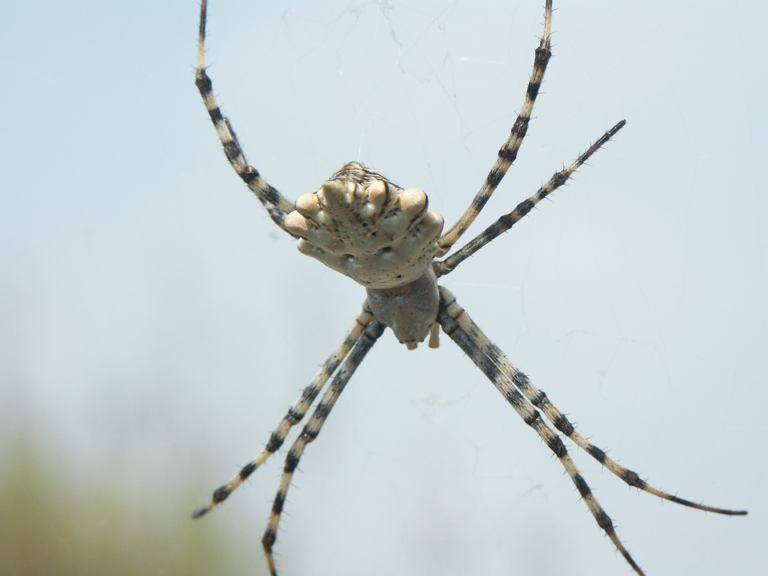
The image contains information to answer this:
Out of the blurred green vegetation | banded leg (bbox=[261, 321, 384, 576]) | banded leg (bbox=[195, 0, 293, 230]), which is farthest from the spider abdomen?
the blurred green vegetation

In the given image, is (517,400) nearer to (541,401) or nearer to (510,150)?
(541,401)

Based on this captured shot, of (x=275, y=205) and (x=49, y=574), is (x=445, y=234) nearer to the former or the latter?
(x=275, y=205)

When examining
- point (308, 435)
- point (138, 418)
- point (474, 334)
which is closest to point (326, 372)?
point (308, 435)

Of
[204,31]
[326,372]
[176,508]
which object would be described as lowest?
[326,372]

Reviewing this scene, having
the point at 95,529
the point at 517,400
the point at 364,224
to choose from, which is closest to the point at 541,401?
the point at 517,400

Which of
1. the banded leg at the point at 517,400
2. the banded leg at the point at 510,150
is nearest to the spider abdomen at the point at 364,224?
the banded leg at the point at 510,150

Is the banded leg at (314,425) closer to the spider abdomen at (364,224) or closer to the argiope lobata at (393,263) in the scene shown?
the argiope lobata at (393,263)
